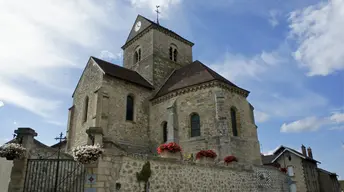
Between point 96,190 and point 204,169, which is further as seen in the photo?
point 204,169

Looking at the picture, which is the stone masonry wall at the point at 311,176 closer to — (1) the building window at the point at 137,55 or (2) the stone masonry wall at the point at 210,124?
(2) the stone masonry wall at the point at 210,124

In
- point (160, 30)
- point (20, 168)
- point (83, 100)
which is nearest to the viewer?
point (20, 168)

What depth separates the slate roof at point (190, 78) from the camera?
68.6ft

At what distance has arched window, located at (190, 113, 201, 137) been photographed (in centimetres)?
1970

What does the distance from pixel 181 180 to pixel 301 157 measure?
87.6ft

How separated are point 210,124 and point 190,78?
4.92 metres

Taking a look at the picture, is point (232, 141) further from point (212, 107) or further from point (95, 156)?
point (95, 156)

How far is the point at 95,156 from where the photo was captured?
8.84 meters

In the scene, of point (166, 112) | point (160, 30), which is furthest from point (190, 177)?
point (160, 30)

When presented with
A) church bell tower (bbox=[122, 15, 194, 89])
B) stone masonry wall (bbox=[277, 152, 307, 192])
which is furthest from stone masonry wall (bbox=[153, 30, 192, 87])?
stone masonry wall (bbox=[277, 152, 307, 192])

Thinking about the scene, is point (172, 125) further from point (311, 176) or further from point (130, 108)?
point (311, 176)

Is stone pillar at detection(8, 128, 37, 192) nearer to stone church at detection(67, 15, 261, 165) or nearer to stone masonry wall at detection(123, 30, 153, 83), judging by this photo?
stone church at detection(67, 15, 261, 165)

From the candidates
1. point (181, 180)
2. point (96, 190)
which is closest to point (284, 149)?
point (181, 180)

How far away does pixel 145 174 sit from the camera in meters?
10.4
